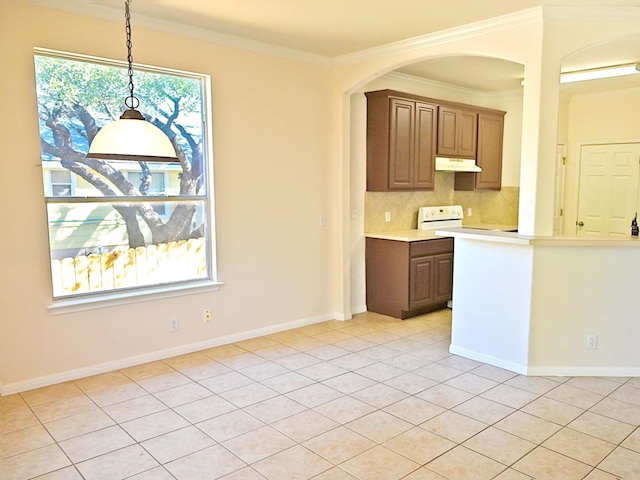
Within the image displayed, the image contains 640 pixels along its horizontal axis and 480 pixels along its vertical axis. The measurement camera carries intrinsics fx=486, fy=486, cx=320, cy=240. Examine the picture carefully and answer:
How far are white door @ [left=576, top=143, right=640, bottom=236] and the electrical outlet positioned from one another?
18.6 ft

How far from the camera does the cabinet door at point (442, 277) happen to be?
18.2 ft

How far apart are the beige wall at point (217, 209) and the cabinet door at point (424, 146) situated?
1093 millimetres

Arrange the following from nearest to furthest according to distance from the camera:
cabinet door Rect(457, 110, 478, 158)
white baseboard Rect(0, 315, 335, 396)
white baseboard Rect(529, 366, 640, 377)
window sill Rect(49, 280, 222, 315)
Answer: white baseboard Rect(0, 315, 335, 396) → window sill Rect(49, 280, 222, 315) → white baseboard Rect(529, 366, 640, 377) → cabinet door Rect(457, 110, 478, 158)

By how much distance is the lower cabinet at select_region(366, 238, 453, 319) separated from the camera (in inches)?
207

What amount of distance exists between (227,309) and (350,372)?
1.35m

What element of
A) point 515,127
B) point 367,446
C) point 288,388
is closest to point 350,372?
point 288,388

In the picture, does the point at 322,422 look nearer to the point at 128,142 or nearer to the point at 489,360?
the point at 489,360

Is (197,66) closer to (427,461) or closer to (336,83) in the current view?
(336,83)

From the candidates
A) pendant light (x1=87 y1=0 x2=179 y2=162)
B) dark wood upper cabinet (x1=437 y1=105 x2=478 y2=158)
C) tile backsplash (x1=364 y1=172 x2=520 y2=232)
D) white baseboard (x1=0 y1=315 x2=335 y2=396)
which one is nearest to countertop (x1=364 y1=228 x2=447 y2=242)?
tile backsplash (x1=364 y1=172 x2=520 y2=232)

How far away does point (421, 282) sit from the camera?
537 cm

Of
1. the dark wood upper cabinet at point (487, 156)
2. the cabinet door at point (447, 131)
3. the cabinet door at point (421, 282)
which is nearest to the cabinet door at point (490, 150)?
the dark wood upper cabinet at point (487, 156)

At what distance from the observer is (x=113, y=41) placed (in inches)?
145

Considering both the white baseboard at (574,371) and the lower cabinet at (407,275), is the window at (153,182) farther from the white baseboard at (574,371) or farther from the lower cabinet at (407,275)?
the white baseboard at (574,371)

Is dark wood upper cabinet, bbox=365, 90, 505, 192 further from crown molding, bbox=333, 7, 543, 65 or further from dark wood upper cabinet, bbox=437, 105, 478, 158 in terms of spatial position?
crown molding, bbox=333, 7, 543, 65
